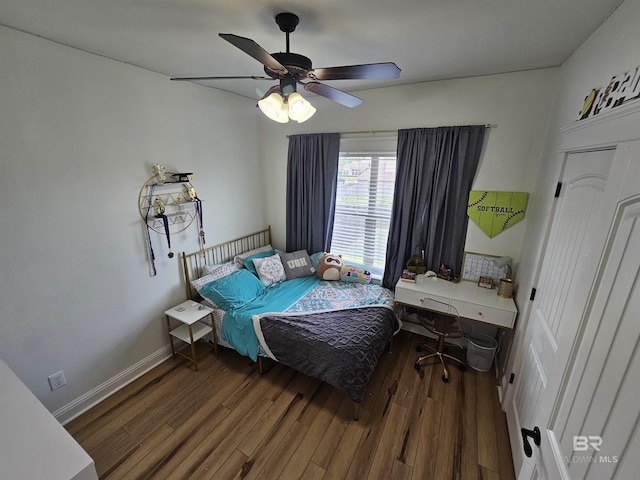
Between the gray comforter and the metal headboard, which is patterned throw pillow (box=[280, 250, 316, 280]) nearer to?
the metal headboard

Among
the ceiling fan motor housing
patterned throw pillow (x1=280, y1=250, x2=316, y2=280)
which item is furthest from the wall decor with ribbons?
the ceiling fan motor housing

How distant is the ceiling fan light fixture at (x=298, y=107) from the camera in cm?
145

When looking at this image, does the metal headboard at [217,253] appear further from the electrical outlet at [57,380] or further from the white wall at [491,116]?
the white wall at [491,116]

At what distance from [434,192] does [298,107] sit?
5.64 ft

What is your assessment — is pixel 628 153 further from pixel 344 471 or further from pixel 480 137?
pixel 344 471

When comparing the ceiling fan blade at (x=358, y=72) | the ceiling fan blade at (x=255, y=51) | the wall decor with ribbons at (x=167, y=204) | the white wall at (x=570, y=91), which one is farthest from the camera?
the wall decor with ribbons at (x=167, y=204)

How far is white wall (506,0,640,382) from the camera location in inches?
47.0

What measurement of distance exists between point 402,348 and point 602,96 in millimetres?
2446

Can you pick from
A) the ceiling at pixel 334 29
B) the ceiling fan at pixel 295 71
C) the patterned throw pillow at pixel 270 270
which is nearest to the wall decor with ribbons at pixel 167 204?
the patterned throw pillow at pixel 270 270

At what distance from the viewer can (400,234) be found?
9.48 ft

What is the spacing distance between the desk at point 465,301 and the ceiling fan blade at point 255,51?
6.83 ft

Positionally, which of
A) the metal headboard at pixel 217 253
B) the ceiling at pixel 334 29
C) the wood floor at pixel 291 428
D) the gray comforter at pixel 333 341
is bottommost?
the wood floor at pixel 291 428

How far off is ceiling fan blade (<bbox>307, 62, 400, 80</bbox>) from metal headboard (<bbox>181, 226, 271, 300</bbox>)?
7.00ft

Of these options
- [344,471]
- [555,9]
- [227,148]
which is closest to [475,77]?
[555,9]
